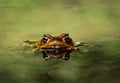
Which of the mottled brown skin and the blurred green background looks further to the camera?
the mottled brown skin

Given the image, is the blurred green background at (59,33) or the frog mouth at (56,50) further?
the frog mouth at (56,50)

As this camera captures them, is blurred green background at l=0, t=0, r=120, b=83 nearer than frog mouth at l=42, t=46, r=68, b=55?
Yes

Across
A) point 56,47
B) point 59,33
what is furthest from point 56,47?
point 59,33

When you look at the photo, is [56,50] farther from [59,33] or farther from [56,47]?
[59,33]

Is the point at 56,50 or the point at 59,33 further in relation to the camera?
the point at 59,33

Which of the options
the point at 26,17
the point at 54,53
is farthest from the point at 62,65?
the point at 26,17

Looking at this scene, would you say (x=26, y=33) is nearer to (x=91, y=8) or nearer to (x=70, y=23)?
(x=70, y=23)

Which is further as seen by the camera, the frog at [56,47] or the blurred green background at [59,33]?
the frog at [56,47]

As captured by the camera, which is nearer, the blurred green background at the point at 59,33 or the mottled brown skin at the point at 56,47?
the blurred green background at the point at 59,33
